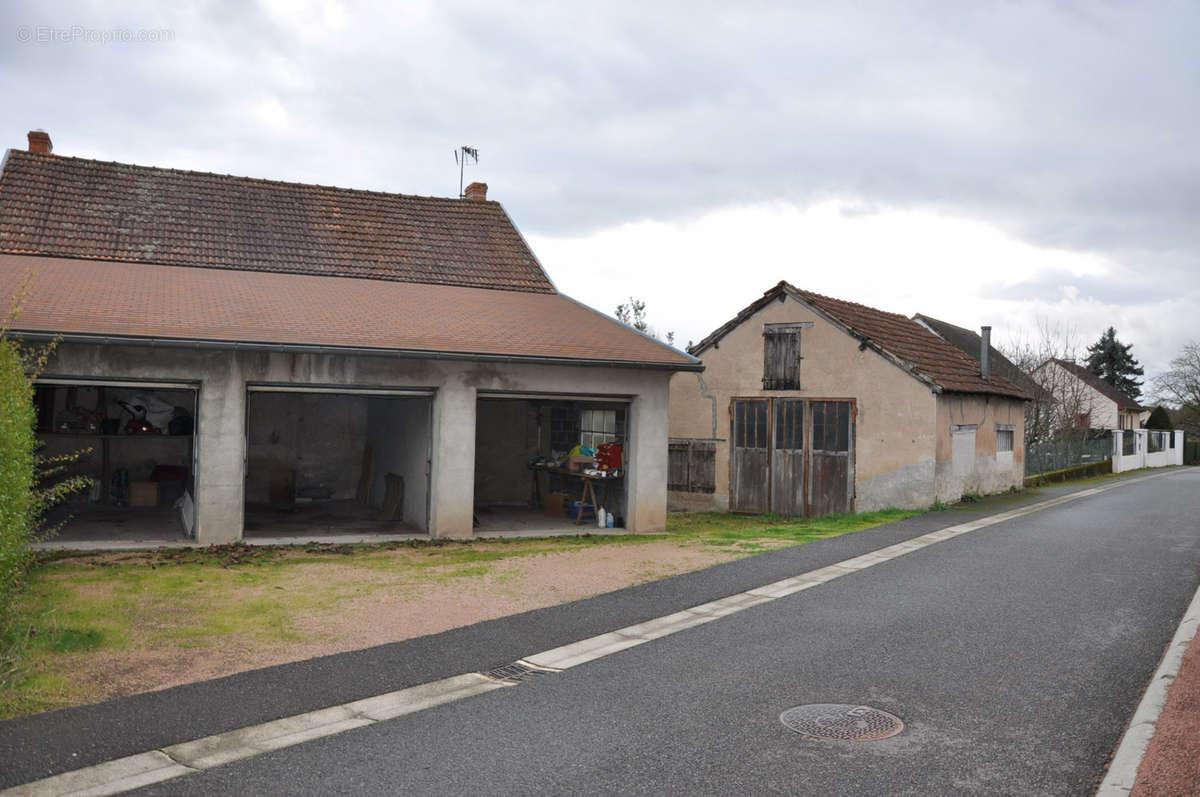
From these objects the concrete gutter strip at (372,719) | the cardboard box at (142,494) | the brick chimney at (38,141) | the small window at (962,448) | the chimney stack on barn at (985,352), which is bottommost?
the concrete gutter strip at (372,719)

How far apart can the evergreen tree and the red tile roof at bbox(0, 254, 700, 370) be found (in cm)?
6173

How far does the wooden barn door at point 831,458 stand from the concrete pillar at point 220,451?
11727 mm

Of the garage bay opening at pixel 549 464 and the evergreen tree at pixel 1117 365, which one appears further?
the evergreen tree at pixel 1117 365

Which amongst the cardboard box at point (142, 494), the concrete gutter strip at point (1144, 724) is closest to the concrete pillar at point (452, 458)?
the cardboard box at point (142, 494)

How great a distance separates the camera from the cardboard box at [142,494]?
16109mm

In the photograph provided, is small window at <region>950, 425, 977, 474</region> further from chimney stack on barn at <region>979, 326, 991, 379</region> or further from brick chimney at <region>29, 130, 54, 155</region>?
brick chimney at <region>29, 130, 54, 155</region>

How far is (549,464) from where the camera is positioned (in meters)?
17.3

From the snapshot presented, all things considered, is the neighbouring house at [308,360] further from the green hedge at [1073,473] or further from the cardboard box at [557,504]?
the green hedge at [1073,473]

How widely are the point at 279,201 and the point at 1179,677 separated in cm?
1842

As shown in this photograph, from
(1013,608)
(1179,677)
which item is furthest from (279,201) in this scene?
(1179,677)

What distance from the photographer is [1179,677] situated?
6293 millimetres

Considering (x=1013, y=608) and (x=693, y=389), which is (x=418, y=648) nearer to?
(x=1013, y=608)

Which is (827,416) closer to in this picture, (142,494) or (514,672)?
(514,672)

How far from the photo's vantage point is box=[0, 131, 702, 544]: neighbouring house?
40.2 feet
